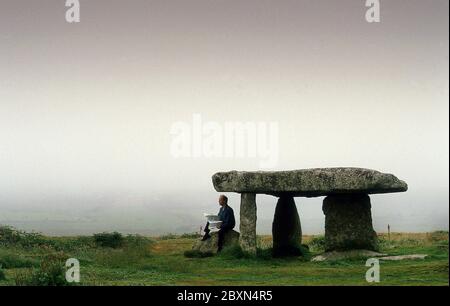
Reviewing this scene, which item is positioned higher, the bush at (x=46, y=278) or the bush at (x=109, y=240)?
the bush at (x=46, y=278)

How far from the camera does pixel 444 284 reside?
52.5 feet

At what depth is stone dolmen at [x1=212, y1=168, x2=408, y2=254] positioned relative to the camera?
21547 mm

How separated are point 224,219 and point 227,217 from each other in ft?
0.40

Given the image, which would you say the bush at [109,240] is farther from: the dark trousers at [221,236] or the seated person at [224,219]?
the dark trousers at [221,236]

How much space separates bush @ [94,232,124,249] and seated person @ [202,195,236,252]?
4627mm

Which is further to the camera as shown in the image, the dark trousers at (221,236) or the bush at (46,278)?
the dark trousers at (221,236)

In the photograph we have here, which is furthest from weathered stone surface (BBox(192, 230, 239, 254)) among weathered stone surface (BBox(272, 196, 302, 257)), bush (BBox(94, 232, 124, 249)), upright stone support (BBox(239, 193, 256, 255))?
bush (BBox(94, 232, 124, 249))

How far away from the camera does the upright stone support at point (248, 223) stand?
22516 millimetres

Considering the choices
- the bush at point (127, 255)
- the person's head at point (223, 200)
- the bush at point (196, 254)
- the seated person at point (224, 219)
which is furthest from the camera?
the person's head at point (223, 200)

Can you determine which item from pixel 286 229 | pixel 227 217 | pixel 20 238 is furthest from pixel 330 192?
pixel 20 238

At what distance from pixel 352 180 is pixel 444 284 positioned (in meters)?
5.99

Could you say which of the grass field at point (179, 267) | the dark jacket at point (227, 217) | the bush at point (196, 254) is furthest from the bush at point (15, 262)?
the dark jacket at point (227, 217)

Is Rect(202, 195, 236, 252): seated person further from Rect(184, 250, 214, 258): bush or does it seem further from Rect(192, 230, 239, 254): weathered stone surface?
Rect(184, 250, 214, 258): bush
